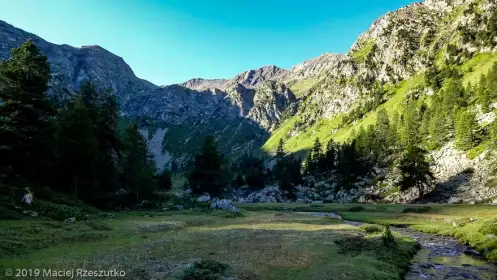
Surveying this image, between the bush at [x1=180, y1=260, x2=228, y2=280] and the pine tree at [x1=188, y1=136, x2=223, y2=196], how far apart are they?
267 feet

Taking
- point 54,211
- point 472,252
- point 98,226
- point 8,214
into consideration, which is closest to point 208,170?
point 54,211

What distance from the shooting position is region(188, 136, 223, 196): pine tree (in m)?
104

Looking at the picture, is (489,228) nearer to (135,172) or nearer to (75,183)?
(75,183)

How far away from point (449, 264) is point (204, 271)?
22482mm

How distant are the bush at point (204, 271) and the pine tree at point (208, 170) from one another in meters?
81.3

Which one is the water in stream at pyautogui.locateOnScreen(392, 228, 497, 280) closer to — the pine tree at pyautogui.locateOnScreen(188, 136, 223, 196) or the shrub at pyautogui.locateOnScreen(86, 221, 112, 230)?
the shrub at pyautogui.locateOnScreen(86, 221, 112, 230)

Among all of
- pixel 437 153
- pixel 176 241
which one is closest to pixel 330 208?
pixel 437 153

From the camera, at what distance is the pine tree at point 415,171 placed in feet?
291

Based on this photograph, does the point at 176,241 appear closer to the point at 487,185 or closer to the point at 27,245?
the point at 27,245

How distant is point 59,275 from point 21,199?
24990mm

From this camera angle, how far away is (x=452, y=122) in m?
121

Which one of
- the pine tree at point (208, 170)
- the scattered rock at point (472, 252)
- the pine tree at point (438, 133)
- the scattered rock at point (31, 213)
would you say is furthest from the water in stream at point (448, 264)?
the pine tree at point (438, 133)

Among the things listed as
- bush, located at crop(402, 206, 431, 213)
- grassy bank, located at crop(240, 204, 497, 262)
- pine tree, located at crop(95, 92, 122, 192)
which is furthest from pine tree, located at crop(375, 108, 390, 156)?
pine tree, located at crop(95, 92, 122, 192)

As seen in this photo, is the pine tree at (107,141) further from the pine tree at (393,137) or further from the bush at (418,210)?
the pine tree at (393,137)
